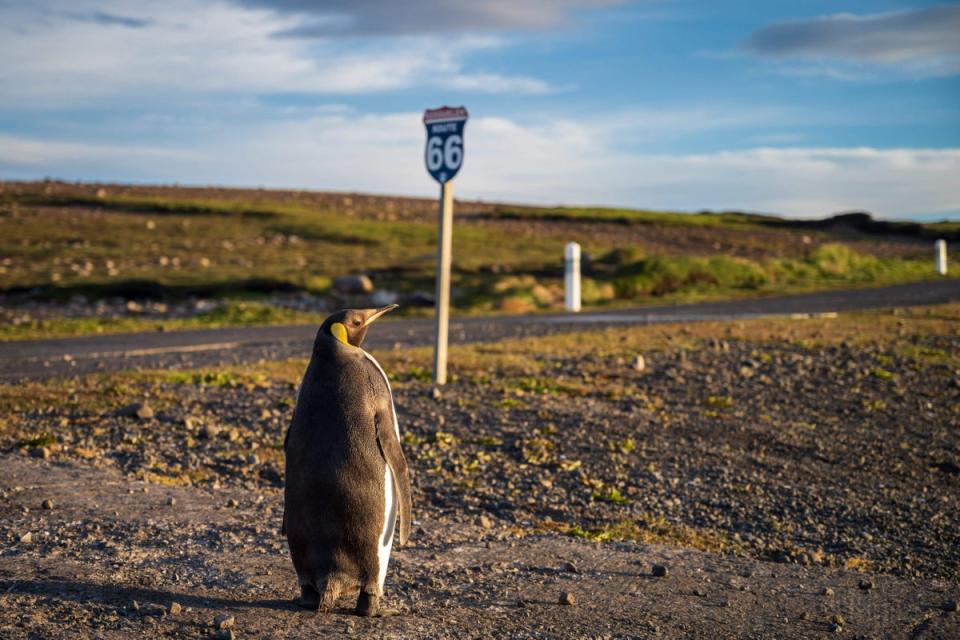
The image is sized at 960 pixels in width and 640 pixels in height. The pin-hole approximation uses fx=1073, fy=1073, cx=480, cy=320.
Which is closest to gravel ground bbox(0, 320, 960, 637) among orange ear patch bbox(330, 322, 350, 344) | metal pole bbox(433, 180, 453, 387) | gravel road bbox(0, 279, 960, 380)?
metal pole bbox(433, 180, 453, 387)

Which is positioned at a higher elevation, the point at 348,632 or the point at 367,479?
the point at 367,479

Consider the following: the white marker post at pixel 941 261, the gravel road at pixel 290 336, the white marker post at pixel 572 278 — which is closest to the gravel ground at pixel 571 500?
the gravel road at pixel 290 336

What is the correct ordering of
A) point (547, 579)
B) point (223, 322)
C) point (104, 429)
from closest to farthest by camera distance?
point (547, 579) → point (104, 429) → point (223, 322)

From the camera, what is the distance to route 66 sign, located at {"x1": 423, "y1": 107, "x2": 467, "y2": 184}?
1152cm

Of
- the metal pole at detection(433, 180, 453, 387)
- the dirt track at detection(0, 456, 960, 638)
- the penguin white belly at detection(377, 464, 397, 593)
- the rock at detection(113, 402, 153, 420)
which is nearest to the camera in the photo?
the dirt track at detection(0, 456, 960, 638)

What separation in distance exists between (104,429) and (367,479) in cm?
535

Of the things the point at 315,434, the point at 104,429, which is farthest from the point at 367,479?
the point at 104,429

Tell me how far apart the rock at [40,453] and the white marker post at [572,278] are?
1484cm

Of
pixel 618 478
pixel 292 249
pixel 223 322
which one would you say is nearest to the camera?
pixel 618 478

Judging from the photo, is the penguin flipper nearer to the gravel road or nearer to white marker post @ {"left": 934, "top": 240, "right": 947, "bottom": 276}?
the gravel road

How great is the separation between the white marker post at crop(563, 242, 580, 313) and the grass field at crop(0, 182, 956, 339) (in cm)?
91

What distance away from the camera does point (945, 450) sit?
1048 centimetres

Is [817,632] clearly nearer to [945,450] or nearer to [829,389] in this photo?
[945,450]

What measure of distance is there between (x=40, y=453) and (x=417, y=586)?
427 centimetres
